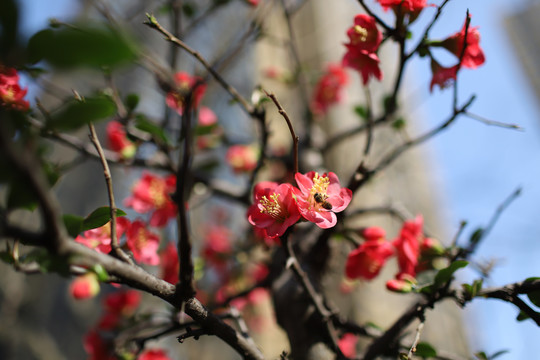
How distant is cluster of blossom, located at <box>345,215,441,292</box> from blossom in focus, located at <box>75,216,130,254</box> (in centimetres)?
51

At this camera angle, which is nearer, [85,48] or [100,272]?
[85,48]

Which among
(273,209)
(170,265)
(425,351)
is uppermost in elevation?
(273,209)

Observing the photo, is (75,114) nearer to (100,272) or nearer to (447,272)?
(100,272)

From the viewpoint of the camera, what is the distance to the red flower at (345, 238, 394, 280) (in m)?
0.84

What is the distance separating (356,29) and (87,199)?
2871 millimetres

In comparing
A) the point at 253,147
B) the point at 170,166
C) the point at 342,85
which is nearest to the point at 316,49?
the point at 342,85

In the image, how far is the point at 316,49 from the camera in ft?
10.1

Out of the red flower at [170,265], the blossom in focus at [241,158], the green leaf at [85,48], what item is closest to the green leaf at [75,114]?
the green leaf at [85,48]

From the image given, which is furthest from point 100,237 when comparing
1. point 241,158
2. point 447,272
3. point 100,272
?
point 241,158

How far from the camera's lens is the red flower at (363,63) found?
2.46 ft

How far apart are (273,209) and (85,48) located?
39cm

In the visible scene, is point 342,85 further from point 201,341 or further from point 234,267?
point 201,341

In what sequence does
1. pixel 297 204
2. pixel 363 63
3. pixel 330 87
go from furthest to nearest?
pixel 330 87 < pixel 363 63 < pixel 297 204

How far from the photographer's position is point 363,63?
781mm
